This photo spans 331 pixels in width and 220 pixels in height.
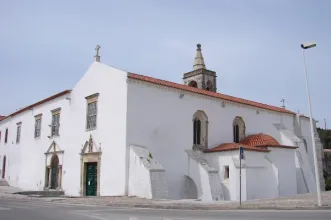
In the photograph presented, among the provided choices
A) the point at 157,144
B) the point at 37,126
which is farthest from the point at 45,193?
the point at 37,126

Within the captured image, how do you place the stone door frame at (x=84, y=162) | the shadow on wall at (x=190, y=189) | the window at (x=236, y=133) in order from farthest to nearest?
the window at (x=236, y=133) < the shadow on wall at (x=190, y=189) < the stone door frame at (x=84, y=162)

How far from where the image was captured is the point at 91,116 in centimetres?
2502

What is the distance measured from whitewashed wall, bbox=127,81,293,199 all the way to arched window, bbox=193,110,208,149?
388 millimetres

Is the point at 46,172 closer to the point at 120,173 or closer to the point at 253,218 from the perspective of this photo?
the point at 120,173

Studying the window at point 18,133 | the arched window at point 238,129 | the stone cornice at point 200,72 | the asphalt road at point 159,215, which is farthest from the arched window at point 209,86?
the asphalt road at point 159,215

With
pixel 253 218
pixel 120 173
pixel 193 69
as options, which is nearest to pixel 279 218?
pixel 253 218

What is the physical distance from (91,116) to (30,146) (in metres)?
10.9

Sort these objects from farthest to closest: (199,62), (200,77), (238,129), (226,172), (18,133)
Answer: (199,62) → (200,77) → (18,133) → (238,129) → (226,172)

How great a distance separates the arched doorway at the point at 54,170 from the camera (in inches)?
1115

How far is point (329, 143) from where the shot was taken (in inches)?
2375

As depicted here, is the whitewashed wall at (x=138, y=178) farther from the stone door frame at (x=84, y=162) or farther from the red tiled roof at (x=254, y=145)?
the red tiled roof at (x=254, y=145)

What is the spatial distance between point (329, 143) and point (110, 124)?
49.0 metres

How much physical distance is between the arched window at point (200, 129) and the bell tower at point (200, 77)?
38.4 feet

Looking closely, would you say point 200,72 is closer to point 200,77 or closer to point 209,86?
point 200,77
